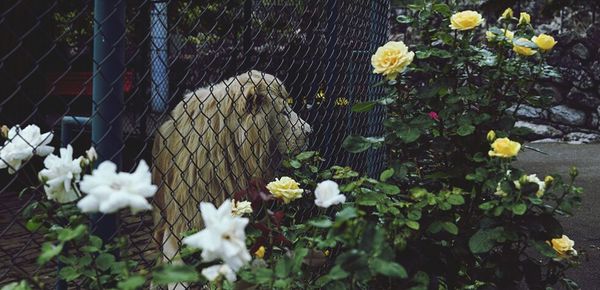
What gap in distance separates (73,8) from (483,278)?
14.9 ft

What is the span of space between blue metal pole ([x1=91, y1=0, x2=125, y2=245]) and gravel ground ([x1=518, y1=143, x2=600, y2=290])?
5.63 feet

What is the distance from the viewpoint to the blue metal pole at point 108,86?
182 centimetres

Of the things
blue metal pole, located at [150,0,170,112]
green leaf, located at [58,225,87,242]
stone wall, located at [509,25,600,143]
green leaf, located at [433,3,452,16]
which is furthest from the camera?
stone wall, located at [509,25,600,143]

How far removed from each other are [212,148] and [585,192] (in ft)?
13.5

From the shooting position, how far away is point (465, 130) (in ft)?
6.95

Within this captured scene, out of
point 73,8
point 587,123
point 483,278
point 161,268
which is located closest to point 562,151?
point 587,123

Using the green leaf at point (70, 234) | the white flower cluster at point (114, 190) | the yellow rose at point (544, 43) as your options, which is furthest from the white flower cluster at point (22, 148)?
the yellow rose at point (544, 43)

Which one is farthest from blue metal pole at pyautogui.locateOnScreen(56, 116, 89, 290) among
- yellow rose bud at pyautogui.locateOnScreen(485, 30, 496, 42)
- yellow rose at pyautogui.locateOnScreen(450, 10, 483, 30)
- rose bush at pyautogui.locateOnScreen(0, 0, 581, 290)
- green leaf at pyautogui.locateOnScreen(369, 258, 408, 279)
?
yellow rose bud at pyautogui.locateOnScreen(485, 30, 496, 42)

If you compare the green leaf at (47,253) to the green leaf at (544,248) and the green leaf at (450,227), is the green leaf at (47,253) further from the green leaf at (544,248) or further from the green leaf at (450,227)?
the green leaf at (544,248)

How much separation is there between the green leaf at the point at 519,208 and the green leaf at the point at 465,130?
0.36 metres

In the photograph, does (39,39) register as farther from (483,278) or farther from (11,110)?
(483,278)

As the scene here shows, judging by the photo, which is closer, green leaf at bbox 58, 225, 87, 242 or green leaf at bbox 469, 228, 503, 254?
green leaf at bbox 58, 225, 87, 242

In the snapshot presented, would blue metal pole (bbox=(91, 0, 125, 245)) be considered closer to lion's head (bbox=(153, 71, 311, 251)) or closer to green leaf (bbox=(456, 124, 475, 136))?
lion's head (bbox=(153, 71, 311, 251))

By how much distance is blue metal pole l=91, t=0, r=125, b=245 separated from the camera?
182 cm
